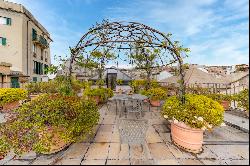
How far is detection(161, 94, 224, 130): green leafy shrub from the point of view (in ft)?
13.1

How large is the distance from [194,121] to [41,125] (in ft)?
10.8

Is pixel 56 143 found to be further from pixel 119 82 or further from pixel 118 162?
pixel 119 82

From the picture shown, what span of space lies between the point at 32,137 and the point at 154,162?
8.18 ft

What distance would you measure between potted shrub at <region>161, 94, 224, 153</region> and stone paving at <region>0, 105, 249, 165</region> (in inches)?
8.9

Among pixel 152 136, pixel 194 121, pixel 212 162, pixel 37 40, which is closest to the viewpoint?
pixel 212 162

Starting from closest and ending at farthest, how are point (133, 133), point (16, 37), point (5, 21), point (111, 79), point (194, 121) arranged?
point (194, 121), point (133, 133), point (111, 79), point (5, 21), point (16, 37)

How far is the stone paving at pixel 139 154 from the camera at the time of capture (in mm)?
3537

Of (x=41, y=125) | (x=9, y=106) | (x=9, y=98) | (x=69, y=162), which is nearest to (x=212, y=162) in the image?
(x=69, y=162)

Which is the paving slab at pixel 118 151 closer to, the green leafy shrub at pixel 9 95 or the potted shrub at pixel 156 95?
the potted shrub at pixel 156 95

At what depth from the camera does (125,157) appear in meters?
3.71

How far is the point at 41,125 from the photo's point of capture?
12.5 feet

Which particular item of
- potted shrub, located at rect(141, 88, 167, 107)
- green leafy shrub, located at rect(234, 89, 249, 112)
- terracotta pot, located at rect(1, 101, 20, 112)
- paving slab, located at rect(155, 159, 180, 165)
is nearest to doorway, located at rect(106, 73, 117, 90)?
potted shrub, located at rect(141, 88, 167, 107)

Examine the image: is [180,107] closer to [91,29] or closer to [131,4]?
[131,4]

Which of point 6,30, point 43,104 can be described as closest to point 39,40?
point 6,30
